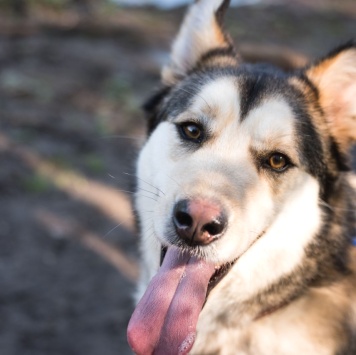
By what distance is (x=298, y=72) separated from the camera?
3285 mm

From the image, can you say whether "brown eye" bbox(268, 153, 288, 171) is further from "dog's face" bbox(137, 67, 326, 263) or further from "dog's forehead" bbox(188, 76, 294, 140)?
"dog's forehead" bbox(188, 76, 294, 140)

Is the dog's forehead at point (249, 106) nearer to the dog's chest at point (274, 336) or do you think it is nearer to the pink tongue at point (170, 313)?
the pink tongue at point (170, 313)

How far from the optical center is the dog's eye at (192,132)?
2973 mm

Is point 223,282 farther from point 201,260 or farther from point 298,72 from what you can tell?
point 298,72

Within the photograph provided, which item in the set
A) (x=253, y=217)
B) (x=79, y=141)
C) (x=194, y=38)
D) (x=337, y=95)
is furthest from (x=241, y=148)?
(x=79, y=141)

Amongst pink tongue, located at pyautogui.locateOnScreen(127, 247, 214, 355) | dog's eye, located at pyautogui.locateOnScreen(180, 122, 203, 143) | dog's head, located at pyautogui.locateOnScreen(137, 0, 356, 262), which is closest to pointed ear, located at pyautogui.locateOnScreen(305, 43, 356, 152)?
dog's head, located at pyautogui.locateOnScreen(137, 0, 356, 262)

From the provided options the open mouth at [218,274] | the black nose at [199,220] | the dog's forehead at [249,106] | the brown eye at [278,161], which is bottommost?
the open mouth at [218,274]

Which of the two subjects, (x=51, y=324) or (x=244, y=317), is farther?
(x=51, y=324)

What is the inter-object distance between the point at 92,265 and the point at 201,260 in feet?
8.30

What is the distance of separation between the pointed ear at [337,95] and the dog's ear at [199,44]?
596 millimetres

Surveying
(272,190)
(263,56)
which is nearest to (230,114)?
(272,190)

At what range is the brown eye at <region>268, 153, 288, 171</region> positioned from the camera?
287cm

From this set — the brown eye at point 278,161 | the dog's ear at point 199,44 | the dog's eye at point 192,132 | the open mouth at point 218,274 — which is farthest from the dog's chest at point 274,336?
the dog's ear at point 199,44

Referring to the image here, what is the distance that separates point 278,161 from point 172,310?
0.94 m
